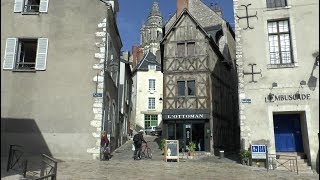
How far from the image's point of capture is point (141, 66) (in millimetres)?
41719

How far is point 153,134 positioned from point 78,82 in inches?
877

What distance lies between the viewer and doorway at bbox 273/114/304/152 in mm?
13547

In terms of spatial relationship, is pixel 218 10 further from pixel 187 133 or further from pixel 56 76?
pixel 56 76

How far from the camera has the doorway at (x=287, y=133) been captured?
1355 centimetres

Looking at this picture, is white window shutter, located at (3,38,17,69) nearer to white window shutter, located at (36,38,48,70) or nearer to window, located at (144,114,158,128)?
white window shutter, located at (36,38,48,70)

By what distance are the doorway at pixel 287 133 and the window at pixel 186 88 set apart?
7.78 m

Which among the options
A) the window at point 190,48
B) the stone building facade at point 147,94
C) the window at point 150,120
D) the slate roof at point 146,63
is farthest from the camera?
the slate roof at point 146,63

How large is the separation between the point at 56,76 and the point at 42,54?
3.54 feet

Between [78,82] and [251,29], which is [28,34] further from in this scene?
[251,29]

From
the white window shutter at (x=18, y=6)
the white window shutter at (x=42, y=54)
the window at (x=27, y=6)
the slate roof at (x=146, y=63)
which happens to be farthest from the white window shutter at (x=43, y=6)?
the slate roof at (x=146, y=63)

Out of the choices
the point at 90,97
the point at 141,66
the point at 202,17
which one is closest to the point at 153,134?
the point at 141,66

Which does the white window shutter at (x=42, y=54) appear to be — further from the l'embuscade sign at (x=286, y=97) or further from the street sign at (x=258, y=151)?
the l'embuscade sign at (x=286, y=97)

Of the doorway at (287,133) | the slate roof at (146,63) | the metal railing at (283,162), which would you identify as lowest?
the metal railing at (283,162)

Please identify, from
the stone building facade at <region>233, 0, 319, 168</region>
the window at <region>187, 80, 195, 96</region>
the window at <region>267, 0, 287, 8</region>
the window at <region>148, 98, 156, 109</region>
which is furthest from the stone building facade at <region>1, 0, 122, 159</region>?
the window at <region>148, 98, 156, 109</region>
